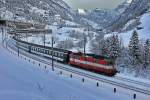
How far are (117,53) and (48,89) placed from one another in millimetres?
59764

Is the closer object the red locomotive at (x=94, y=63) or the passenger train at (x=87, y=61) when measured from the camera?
the red locomotive at (x=94, y=63)

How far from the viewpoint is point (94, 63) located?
2552 inches

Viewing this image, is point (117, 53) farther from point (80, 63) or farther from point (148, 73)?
point (80, 63)

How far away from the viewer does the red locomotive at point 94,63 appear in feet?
200

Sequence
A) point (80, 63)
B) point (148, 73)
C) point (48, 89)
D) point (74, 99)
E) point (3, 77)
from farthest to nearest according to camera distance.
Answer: point (148, 73), point (80, 63), point (3, 77), point (48, 89), point (74, 99)

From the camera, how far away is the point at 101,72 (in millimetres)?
63094

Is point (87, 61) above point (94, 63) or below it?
above

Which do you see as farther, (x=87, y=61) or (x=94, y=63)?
(x=87, y=61)

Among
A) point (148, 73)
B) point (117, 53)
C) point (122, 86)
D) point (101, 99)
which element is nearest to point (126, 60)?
point (117, 53)

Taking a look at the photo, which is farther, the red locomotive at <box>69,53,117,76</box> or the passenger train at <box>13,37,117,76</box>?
the passenger train at <box>13,37,117,76</box>

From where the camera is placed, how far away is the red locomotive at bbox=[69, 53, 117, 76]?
6106 centimetres

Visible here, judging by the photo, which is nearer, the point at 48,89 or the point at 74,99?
the point at 74,99

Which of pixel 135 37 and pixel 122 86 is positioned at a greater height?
pixel 135 37

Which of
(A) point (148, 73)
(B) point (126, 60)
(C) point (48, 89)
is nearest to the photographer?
(C) point (48, 89)
